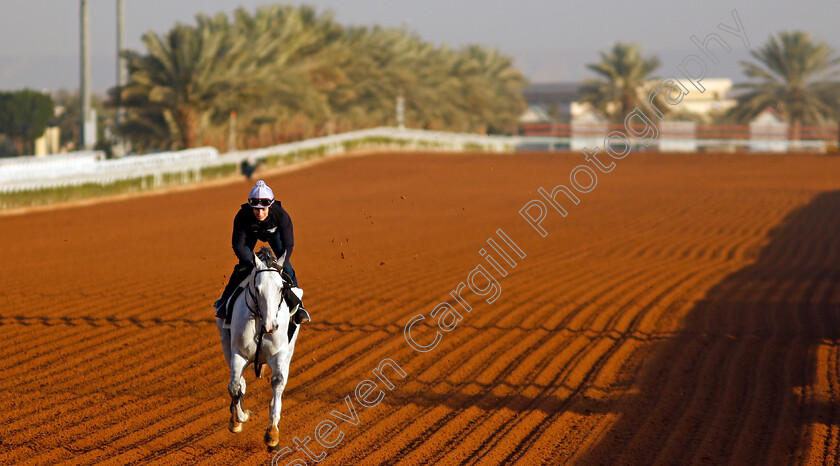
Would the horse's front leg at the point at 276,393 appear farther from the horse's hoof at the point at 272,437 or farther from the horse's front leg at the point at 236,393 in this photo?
the horse's front leg at the point at 236,393

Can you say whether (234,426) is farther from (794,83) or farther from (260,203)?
(794,83)

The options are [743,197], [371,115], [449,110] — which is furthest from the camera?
[449,110]

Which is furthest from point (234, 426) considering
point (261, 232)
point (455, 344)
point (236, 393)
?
point (455, 344)

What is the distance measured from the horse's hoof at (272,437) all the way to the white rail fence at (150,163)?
1477 cm

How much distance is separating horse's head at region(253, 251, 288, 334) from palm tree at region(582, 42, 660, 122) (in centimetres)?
6519

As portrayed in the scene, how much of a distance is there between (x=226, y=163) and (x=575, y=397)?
99.7 feet

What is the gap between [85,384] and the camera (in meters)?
9.44

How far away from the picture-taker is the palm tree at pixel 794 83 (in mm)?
63312

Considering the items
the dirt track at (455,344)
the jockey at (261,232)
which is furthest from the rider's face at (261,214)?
the dirt track at (455,344)

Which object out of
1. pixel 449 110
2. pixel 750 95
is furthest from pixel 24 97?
pixel 750 95

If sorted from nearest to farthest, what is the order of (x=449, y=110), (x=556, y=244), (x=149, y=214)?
(x=556, y=244), (x=149, y=214), (x=449, y=110)

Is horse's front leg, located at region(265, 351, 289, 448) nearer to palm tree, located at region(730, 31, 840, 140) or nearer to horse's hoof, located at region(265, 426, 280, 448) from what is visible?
horse's hoof, located at region(265, 426, 280, 448)

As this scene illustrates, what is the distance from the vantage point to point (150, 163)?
34.9 m

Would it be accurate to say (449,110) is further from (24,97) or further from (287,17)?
(24,97)
